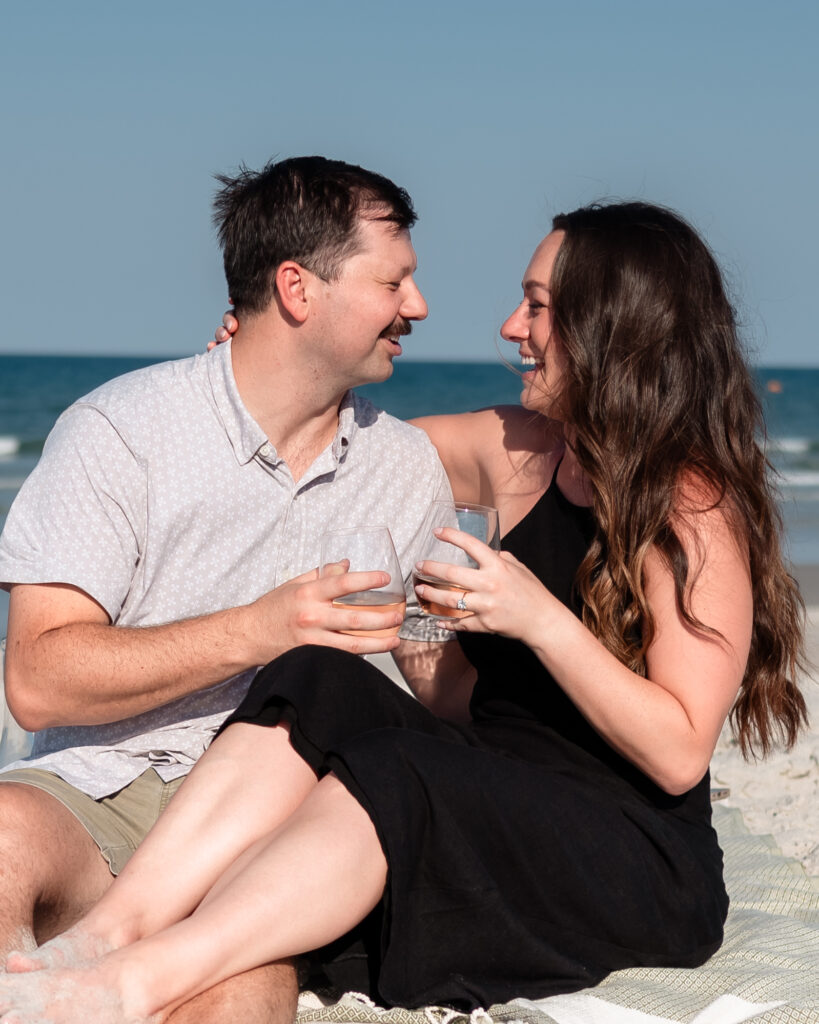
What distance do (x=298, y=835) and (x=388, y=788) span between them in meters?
0.20

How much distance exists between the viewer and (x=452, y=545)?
2.83 meters

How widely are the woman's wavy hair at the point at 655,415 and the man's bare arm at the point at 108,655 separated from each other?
34.1 inches

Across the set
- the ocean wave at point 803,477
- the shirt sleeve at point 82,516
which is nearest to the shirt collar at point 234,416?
the shirt sleeve at point 82,516

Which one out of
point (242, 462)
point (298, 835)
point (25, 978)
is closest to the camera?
point (25, 978)

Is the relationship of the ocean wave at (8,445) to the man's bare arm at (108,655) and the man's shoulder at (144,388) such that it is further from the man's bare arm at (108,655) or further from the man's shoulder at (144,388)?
the man's bare arm at (108,655)

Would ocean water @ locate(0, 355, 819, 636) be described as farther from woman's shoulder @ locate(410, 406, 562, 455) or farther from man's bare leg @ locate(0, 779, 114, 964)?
man's bare leg @ locate(0, 779, 114, 964)

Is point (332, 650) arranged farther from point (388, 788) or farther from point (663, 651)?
point (663, 651)

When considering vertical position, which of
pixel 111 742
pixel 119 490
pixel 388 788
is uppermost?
pixel 119 490

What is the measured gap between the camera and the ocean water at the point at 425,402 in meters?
16.3

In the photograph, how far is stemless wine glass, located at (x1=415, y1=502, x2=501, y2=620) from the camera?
9.18 feet

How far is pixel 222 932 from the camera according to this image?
231 cm

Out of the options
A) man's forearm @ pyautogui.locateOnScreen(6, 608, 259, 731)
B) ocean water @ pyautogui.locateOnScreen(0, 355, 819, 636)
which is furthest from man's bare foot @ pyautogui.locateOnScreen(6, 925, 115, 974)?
ocean water @ pyautogui.locateOnScreen(0, 355, 819, 636)

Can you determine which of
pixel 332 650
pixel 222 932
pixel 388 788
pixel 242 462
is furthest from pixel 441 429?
pixel 222 932

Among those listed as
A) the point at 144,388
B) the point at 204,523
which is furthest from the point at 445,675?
the point at 144,388
